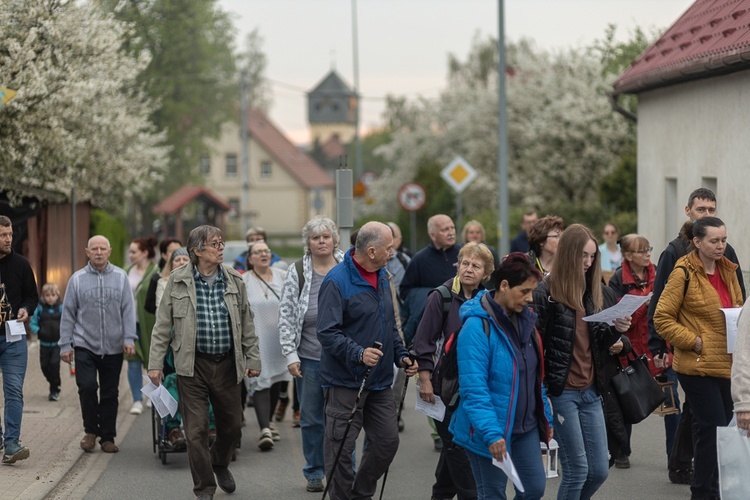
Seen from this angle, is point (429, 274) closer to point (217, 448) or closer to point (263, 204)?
point (217, 448)

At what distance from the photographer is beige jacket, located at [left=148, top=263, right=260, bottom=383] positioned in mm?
8320

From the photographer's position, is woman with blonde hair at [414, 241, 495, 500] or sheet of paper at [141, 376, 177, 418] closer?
woman with blonde hair at [414, 241, 495, 500]

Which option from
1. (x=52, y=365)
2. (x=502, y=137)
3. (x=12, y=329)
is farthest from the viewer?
(x=502, y=137)

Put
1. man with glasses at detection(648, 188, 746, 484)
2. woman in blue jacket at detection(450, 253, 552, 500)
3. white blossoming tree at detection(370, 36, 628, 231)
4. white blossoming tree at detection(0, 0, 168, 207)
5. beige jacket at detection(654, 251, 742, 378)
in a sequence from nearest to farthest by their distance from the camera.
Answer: woman in blue jacket at detection(450, 253, 552, 500) → beige jacket at detection(654, 251, 742, 378) → man with glasses at detection(648, 188, 746, 484) → white blossoming tree at detection(0, 0, 168, 207) → white blossoming tree at detection(370, 36, 628, 231)

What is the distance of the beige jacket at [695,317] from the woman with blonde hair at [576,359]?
0.95 metres

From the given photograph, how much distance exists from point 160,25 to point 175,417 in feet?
126

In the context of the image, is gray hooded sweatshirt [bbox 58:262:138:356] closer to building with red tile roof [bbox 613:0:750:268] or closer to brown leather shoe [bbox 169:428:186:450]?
brown leather shoe [bbox 169:428:186:450]

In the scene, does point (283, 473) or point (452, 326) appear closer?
point (452, 326)

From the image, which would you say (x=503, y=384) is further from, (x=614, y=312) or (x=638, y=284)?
(x=638, y=284)

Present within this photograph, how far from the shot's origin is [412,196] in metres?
27.4

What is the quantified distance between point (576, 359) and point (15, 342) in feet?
16.2

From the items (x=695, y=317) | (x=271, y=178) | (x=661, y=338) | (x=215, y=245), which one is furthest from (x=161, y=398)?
(x=271, y=178)

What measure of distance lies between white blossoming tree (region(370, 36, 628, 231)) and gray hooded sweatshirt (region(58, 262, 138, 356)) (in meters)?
18.7

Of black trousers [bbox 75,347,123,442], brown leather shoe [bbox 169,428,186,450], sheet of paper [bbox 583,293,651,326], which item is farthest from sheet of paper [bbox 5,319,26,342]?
sheet of paper [bbox 583,293,651,326]
